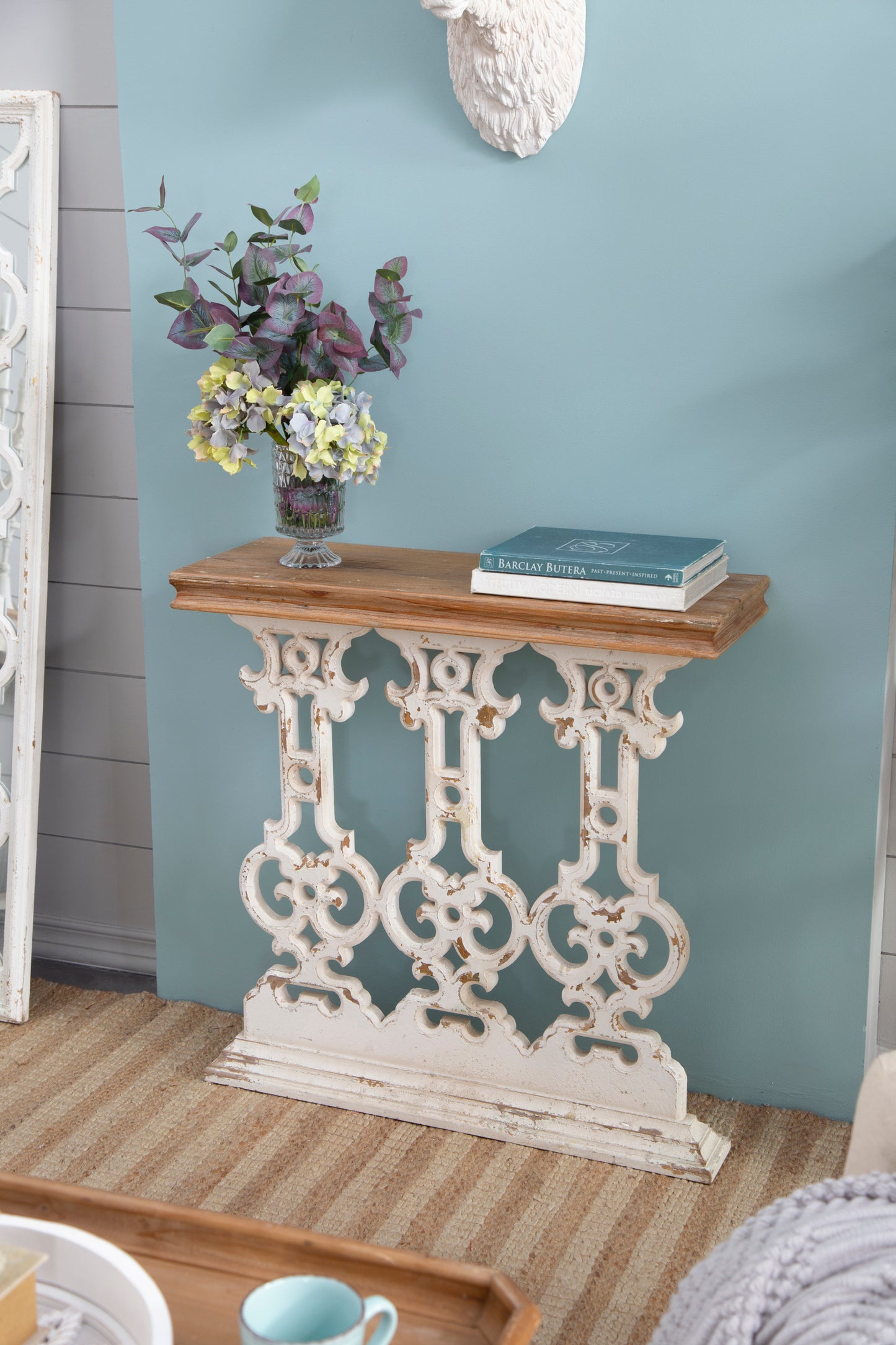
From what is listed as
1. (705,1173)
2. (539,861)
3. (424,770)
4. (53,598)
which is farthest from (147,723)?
(705,1173)

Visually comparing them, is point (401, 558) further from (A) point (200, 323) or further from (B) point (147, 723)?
(B) point (147, 723)

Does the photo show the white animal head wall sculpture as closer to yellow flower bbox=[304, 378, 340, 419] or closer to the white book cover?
yellow flower bbox=[304, 378, 340, 419]

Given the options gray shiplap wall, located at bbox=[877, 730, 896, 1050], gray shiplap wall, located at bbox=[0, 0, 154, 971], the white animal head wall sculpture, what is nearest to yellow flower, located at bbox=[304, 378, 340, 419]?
the white animal head wall sculpture

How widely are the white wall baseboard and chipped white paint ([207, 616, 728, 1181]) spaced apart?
1.45 ft

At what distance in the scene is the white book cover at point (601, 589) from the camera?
1.61 metres

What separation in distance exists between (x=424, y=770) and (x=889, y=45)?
1.25 metres

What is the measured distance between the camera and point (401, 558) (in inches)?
76.6

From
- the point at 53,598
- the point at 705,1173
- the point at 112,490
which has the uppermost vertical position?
the point at 112,490

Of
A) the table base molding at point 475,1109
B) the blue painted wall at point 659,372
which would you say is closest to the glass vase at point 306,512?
the blue painted wall at point 659,372

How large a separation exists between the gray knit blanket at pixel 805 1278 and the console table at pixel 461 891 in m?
0.66

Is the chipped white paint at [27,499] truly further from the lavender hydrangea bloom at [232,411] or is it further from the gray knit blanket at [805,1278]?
the gray knit blanket at [805,1278]

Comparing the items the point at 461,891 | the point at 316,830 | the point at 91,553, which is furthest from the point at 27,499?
the point at 461,891

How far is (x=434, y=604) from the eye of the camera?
1726 mm

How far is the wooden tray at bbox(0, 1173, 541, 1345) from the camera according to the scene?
101 cm
